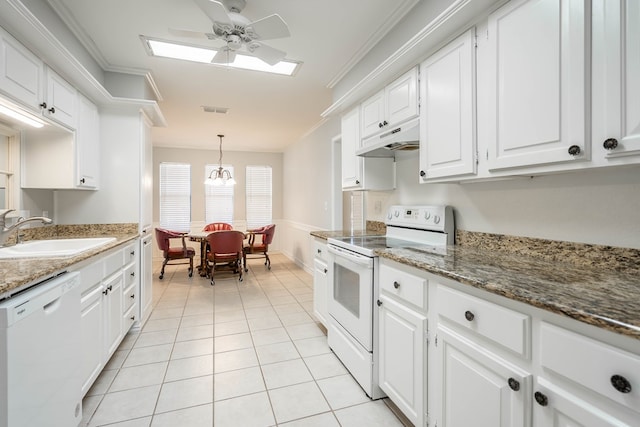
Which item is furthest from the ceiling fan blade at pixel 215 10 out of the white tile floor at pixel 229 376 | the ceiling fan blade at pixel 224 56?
the white tile floor at pixel 229 376

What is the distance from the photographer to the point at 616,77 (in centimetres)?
99

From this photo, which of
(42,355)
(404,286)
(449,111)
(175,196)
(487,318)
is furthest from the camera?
(175,196)

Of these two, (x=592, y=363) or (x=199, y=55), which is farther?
(x=199, y=55)

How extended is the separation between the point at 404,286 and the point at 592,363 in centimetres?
80

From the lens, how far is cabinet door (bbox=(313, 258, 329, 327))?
8.57 feet

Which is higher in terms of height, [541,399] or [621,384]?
[621,384]

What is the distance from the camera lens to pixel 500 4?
4.52 feet

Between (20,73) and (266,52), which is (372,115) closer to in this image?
(266,52)

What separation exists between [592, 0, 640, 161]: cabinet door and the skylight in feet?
7.40

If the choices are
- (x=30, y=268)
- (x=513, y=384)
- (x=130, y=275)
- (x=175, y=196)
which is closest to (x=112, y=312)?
(x=130, y=275)

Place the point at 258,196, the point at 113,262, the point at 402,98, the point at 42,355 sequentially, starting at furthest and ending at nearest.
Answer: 1. the point at 258,196
2. the point at 113,262
3. the point at 402,98
4. the point at 42,355

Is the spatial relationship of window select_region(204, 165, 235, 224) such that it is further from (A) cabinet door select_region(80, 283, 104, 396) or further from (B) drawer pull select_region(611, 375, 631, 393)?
(B) drawer pull select_region(611, 375, 631, 393)

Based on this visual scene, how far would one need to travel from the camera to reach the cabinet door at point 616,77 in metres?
0.95

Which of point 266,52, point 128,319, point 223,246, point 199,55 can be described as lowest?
point 128,319
